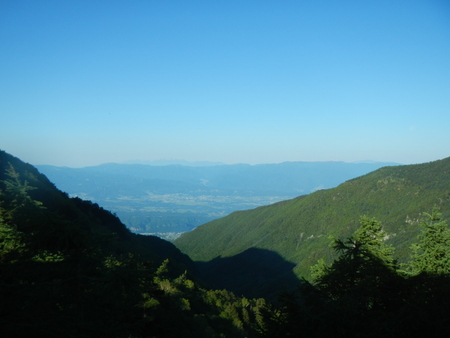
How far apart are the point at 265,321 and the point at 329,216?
592 ft

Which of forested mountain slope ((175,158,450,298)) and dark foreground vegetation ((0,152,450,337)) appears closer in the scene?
dark foreground vegetation ((0,152,450,337))

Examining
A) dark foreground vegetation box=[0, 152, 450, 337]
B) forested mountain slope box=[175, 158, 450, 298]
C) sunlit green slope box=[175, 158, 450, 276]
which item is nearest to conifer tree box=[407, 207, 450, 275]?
dark foreground vegetation box=[0, 152, 450, 337]

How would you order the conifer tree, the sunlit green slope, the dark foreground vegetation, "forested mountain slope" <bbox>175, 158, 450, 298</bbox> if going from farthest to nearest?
the sunlit green slope < "forested mountain slope" <bbox>175, 158, 450, 298</bbox> < the conifer tree < the dark foreground vegetation

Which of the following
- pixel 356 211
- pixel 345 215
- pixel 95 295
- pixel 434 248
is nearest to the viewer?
pixel 95 295

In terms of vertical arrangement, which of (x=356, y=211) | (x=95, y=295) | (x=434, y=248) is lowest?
(x=356, y=211)

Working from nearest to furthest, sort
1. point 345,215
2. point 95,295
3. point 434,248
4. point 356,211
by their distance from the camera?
point 95,295 < point 434,248 < point 356,211 < point 345,215

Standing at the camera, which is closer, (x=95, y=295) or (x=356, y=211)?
(x=95, y=295)

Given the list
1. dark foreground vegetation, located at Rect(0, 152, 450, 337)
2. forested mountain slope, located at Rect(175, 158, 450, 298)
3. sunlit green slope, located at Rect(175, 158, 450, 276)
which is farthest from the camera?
sunlit green slope, located at Rect(175, 158, 450, 276)

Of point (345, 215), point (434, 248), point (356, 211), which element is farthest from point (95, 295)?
point (356, 211)

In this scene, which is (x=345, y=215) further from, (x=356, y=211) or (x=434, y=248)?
(x=434, y=248)

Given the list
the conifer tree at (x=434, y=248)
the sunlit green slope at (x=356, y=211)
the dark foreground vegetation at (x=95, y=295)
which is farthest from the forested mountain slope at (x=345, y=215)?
the dark foreground vegetation at (x=95, y=295)

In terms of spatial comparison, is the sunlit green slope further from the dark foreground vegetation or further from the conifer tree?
the dark foreground vegetation

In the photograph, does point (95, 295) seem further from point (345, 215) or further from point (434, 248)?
point (345, 215)

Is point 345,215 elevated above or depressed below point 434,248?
below
